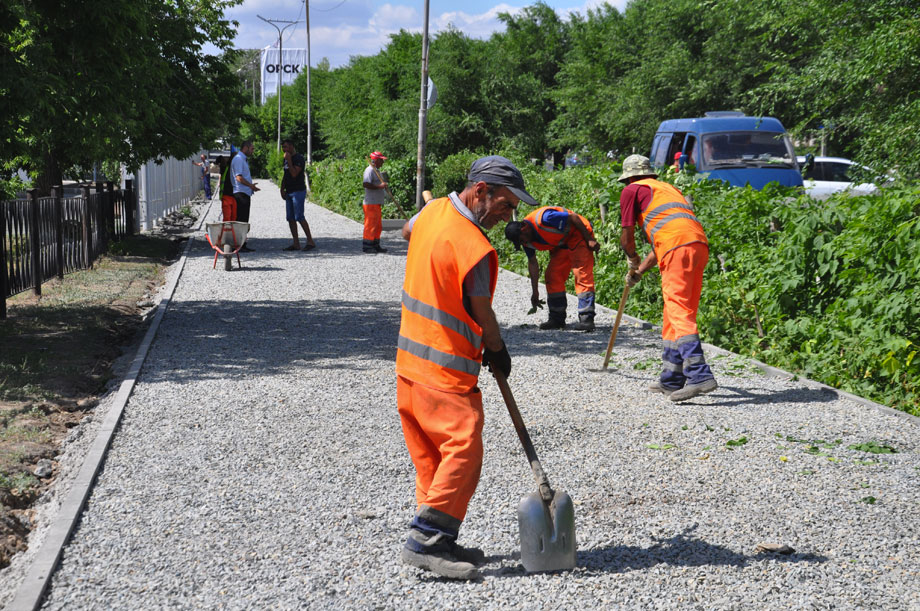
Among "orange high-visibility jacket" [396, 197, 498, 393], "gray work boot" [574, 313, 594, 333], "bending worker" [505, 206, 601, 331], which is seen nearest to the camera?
"orange high-visibility jacket" [396, 197, 498, 393]

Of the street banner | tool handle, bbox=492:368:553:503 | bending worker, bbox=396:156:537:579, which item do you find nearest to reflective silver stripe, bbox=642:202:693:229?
bending worker, bbox=396:156:537:579

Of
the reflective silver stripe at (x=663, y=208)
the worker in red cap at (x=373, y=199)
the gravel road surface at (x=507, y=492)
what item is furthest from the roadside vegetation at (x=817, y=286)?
the worker in red cap at (x=373, y=199)

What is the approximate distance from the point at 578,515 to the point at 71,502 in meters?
2.54

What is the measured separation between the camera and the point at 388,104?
3891 cm

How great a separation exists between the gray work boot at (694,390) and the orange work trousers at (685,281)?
363 millimetres

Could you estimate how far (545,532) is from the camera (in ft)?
13.3

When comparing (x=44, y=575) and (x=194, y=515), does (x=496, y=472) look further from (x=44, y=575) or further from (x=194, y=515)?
(x=44, y=575)

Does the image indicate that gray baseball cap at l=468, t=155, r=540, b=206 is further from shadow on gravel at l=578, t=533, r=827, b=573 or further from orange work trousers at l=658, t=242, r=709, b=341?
orange work trousers at l=658, t=242, r=709, b=341

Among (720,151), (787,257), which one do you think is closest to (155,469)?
(787,257)

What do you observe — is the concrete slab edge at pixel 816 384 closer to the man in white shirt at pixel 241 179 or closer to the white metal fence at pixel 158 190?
the man in white shirt at pixel 241 179

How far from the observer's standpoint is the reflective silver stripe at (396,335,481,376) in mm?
3896

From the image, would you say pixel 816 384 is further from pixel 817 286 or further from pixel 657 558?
pixel 657 558

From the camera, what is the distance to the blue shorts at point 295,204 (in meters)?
17.3

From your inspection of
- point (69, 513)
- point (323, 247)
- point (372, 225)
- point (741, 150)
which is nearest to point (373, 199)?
point (372, 225)
